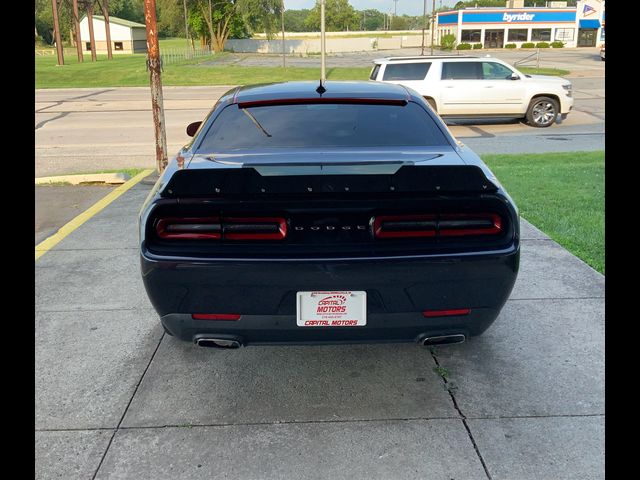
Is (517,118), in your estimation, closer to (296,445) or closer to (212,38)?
(296,445)

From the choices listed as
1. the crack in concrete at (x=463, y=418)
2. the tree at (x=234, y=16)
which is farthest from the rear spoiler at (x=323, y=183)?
the tree at (x=234, y=16)

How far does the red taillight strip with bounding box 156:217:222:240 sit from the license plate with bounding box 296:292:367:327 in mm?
501

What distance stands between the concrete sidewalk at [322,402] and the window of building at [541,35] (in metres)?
74.9

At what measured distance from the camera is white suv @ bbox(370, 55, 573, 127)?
1577 centimetres

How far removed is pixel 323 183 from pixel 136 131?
13.8 m

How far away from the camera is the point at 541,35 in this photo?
72.4 m

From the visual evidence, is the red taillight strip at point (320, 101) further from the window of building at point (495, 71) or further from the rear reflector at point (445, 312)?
the window of building at point (495, 71)

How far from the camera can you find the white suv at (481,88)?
51.7ft

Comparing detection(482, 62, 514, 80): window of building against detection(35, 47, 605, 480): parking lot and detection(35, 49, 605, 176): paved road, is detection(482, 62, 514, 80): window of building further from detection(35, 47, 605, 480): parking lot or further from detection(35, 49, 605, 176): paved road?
detection(35, 47, 605, 480): parking lot

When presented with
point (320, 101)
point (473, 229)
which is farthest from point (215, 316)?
point (320, 101)

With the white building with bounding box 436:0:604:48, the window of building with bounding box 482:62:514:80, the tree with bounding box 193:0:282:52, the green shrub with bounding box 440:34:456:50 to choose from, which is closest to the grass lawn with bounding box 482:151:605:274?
the window of building with bounding box 482:62:514:80

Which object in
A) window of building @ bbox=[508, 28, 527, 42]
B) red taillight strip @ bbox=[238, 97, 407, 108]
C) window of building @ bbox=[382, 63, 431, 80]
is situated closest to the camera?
red taillight strip @ bbox=[238, 97, 407, 108]

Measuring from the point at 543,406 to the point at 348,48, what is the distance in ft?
264
